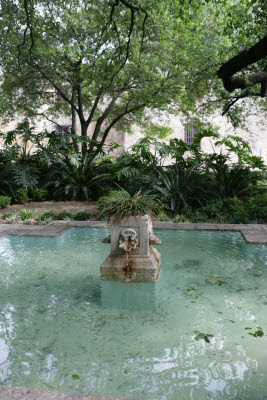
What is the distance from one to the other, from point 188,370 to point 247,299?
150cm

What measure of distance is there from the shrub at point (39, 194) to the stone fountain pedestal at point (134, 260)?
5.95 meters

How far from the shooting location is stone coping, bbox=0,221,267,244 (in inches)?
257

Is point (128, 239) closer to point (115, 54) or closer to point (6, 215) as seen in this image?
point (6, 215)

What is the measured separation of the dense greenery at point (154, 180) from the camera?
8039 mm

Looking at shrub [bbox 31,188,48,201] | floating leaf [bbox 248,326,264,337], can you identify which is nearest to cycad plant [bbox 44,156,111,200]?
shrub [bbox 31,188,48,201]

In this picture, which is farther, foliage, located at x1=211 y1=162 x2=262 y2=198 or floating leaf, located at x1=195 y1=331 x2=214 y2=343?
foliage, located at x1=211 y1=162 x2=262 y2=198

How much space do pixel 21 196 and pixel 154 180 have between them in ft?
11.6

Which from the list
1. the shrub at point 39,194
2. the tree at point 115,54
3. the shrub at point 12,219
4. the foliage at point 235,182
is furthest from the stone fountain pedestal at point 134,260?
the tree at point 115,54

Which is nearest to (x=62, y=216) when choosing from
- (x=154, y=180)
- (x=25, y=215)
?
(x=25, y=215)

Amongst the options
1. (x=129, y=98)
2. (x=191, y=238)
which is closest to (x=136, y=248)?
(x=191, y=238)

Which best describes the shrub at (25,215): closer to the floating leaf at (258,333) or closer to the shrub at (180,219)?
the shrub at (180,219)

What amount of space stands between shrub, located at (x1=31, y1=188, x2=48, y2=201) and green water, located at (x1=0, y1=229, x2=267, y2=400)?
4545 mm

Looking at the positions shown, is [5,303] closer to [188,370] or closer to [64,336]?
[64,336]

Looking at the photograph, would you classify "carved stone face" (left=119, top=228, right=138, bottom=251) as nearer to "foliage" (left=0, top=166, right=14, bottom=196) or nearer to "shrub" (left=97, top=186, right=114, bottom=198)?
"shrub" (left=97, top=186, right=114, bottom=198)
